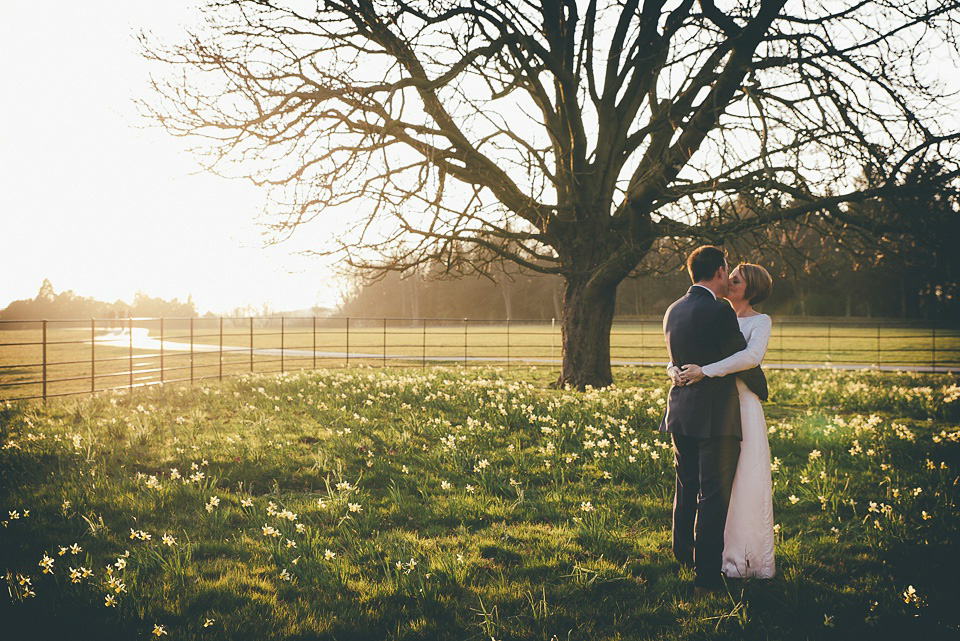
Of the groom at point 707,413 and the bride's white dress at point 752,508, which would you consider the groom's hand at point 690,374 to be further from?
the bride's white dress at point 752,508

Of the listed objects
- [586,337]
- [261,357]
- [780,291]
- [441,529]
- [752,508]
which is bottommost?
[261,357]

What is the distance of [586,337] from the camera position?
1166cm

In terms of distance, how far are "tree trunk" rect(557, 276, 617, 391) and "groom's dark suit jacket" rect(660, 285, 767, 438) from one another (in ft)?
26.0

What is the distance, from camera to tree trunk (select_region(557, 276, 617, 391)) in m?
11.5

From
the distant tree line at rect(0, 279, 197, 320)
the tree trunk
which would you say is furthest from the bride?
the distant tree line at rect(0, 279, 197, 320)

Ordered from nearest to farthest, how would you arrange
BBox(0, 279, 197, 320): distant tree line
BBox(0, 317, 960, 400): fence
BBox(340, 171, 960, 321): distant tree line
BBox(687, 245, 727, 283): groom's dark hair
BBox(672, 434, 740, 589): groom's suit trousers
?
BBox(672, 434, 740, 589): groom's suit trousers → BBox(687, 245, 727, 283): groom's dark hair → BBox(340, 171, 960, 321): distant tree line → BBox(0, 317, 960, 400): fence → BBox(0, 279, 197, 320): distant tree line

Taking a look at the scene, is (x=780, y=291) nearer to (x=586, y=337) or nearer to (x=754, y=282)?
(x=586, y=337)

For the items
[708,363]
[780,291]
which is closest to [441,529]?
[708,363]

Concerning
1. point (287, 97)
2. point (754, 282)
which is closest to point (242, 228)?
point (287, 97)

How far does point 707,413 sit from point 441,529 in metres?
2.27

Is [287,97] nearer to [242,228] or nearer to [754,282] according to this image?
[242,228]

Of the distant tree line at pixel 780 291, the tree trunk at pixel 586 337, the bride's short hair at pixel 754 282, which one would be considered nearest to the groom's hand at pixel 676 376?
the bride's short hair at pixel 754 282

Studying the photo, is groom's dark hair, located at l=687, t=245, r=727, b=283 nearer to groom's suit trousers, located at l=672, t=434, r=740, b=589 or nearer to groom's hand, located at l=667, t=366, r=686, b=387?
groom's hand, located at l=667, t=366, r=686, b=387

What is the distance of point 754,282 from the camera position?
3.69m
